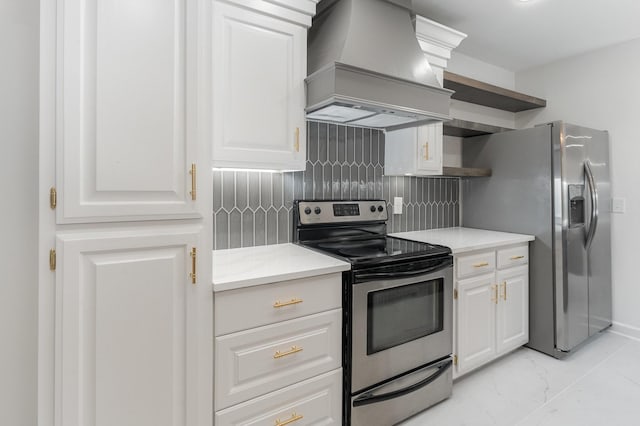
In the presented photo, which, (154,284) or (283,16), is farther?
(283,16)

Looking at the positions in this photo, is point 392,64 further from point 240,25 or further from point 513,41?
point 513,41

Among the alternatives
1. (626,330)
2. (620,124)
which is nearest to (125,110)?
(620,124)

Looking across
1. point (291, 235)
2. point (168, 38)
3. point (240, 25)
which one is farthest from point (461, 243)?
point (168, 38)

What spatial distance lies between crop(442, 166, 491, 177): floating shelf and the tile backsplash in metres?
0.28

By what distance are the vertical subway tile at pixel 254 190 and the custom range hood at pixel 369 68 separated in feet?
1.58

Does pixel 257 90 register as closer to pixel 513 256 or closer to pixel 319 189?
pixel 319 189

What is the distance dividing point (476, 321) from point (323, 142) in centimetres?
156

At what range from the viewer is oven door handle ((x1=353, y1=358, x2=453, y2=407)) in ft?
5.41

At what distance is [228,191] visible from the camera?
76.1 inches

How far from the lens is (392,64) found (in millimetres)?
1871

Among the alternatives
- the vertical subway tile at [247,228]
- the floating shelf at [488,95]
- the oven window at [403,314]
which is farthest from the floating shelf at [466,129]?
the vertical subway tile at [247,228]

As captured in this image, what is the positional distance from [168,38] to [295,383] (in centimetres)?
145

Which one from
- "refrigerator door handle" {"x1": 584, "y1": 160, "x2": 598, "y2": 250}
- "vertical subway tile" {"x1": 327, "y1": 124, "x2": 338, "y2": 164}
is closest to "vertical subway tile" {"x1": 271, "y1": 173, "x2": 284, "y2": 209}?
"vertical subway tile" {"x1": 327, "y1": 124, "x2": 338, "y2": 164}

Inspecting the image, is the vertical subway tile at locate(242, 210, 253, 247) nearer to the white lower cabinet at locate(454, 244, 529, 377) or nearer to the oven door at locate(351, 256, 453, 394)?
Answer: the oven door at locate(351, 256, 453, 394)
